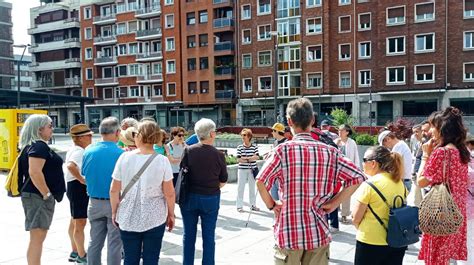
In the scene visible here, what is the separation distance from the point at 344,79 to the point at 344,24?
5443 millimetres

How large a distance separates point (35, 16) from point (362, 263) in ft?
246

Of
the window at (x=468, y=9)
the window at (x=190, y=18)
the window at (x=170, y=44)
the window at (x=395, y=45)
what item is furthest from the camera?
the window at (x=170, y=44)

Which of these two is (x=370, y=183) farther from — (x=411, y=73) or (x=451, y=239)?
(x=411, y=73)

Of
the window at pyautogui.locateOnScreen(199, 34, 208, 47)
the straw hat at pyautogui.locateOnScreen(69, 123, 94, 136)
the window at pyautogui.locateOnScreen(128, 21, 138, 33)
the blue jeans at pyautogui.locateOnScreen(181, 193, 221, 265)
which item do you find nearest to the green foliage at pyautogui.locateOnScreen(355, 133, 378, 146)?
the blue jeans at pyautogui.locateOnScreen(181, 193, 221, 265)

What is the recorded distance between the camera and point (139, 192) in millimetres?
3887

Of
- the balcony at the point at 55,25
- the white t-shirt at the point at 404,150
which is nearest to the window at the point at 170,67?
the balcony at the point at 55,25

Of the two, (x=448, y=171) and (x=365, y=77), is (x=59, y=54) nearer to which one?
(x=365, y=77)

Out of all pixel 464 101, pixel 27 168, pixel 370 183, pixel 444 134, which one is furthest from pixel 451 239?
pixel 464 101

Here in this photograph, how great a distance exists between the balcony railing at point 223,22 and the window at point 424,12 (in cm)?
1993

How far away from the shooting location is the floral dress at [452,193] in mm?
3949

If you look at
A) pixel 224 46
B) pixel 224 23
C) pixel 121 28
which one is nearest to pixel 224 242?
pixel 224 46

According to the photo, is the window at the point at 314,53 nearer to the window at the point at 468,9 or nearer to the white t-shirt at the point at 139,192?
the window at the point at 468,9

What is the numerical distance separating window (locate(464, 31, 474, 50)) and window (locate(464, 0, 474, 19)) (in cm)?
147

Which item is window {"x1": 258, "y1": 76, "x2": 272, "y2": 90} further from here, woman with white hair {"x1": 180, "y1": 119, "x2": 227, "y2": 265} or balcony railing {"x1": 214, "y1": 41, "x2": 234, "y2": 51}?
woman with white hair {"x1": 180, "y1": 119, "x2": 227, "y2": 265}
